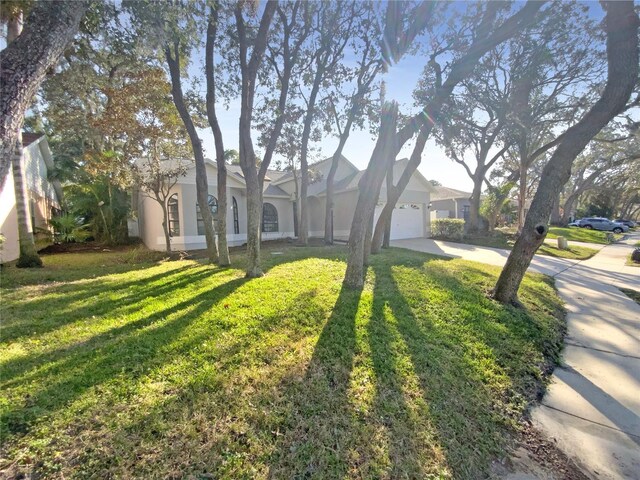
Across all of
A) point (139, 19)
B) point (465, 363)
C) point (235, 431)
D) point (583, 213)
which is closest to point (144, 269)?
point (139, 19)

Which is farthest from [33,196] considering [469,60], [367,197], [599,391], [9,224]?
[599,391]

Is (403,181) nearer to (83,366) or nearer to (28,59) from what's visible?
(28,59)

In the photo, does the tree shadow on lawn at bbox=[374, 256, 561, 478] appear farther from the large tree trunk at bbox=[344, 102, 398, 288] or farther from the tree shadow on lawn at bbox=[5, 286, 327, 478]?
the tree shadow on lawn at bbox=[5, 286, 327, 478]

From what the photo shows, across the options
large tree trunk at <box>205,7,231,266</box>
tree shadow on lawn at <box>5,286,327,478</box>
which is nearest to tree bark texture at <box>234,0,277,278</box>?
large tree trunk at <box>205,7,231,266</box>

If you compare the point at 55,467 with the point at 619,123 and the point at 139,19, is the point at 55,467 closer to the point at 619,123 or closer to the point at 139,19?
the point at 139,19

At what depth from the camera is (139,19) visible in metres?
5.86

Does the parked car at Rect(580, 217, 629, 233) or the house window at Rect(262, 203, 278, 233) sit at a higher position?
the house window at Rect(262, 203, 278, 233)

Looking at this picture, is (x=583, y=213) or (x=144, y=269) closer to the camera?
(x=144, y=269)

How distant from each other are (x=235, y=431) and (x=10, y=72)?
3462mm

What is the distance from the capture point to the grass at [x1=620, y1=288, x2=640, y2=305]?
6.67 meters

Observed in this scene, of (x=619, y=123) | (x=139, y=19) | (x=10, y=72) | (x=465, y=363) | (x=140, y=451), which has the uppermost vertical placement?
(x=619, y=123)

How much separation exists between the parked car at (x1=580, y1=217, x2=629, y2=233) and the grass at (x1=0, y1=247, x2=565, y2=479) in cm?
3610

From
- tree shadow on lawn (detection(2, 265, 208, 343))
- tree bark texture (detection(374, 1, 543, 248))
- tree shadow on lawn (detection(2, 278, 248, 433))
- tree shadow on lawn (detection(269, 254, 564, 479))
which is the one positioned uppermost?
tree bark texture (detection(374, 1, 543, 248))

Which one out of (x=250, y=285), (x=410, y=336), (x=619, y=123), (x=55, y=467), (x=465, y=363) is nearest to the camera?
(x=55, y=467)
